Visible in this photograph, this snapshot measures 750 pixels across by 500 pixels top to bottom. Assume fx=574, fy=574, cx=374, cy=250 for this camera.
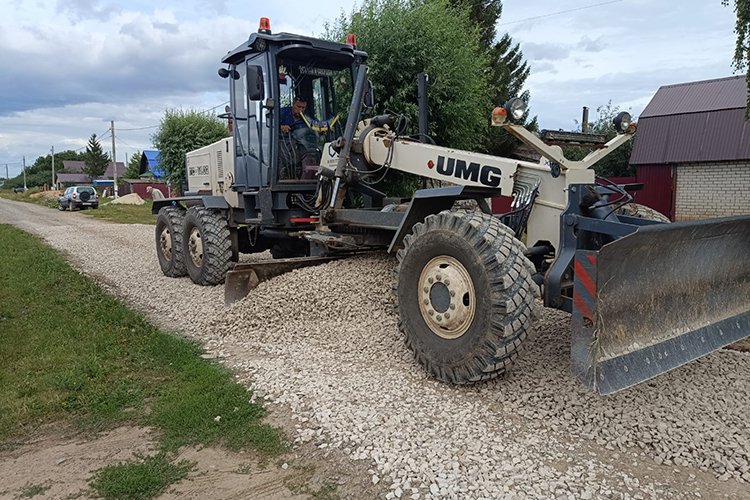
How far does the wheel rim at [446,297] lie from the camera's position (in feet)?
13.7

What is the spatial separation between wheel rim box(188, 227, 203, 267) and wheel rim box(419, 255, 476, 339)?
16.6ft

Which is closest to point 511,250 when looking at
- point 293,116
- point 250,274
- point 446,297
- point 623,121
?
point 446,297

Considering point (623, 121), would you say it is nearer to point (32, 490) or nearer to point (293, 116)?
point (293, 116)

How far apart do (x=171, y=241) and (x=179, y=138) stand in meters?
19.2

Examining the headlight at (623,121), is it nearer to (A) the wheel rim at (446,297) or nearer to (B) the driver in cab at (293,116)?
(A) the wheel rim at (446,297)

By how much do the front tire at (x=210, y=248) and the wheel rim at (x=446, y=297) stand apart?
14.9 feet

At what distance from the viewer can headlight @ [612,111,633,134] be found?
5.01 metres

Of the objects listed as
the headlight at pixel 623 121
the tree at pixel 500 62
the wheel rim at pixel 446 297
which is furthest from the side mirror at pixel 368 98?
the tree at pixel 500 62

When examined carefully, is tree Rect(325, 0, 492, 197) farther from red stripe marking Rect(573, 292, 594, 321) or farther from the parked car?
the parked car

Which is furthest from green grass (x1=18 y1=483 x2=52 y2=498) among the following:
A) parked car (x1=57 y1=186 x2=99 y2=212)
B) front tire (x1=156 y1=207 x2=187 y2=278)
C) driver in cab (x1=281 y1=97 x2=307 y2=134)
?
parked car (x1=57 y1=186 x2=99 y2=212)

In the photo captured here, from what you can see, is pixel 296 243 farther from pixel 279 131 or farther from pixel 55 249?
pixel 55 249

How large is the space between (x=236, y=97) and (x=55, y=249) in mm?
7937

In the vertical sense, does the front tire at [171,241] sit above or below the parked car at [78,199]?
below

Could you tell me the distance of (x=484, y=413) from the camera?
3.91m
